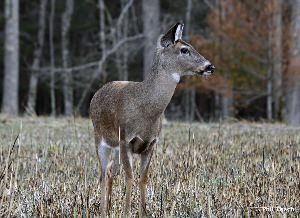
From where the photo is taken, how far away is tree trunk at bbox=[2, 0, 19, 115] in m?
20.9

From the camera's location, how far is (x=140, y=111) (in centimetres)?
475

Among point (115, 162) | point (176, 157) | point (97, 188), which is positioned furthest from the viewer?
point (176, 157)

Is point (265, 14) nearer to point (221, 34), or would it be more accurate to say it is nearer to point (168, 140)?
point (221, 34)

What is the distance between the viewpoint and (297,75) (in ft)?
61.1

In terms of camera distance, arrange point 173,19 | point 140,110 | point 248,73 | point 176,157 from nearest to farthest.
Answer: point 140,110 < point 176,157 < point 248,73 < point 173,19

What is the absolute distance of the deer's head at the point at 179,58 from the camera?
16.3 ft

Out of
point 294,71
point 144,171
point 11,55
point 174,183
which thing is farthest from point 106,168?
point 11,55

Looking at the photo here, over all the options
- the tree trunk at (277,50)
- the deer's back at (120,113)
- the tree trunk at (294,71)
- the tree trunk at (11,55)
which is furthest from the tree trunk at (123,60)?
the deer's back at (120,113)

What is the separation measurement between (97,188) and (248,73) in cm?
1619

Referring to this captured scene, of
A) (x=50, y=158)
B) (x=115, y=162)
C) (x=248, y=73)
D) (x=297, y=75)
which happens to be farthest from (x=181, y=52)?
(x=248, y=73)

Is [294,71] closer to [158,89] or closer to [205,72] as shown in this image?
[205,72]

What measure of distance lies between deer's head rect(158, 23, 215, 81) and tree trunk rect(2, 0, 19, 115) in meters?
16.4

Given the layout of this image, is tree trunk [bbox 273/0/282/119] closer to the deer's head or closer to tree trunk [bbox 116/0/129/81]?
tree trunk [bbox 116/0/129/81]

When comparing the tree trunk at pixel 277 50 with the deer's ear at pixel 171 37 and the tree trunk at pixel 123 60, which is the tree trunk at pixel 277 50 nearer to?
the tree trunk at pixel 123 60
